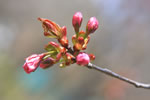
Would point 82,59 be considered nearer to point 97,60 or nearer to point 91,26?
point 91,26

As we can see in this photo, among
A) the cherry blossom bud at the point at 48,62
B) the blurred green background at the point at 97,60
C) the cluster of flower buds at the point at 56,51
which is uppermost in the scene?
the cluster of flower buds at the point at 56,51

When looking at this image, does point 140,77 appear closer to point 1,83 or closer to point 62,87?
point 62,87

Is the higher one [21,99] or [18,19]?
[18,19]

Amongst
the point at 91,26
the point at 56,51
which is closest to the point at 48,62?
the point at 56,51

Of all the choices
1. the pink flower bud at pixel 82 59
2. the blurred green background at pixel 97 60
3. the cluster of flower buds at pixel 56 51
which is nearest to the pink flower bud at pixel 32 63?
the cluster of flower buds at pixel 56 51

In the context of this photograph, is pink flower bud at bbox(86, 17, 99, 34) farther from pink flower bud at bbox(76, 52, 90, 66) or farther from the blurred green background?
the blurred green background

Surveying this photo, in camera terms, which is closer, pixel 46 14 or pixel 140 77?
pixel 140 77

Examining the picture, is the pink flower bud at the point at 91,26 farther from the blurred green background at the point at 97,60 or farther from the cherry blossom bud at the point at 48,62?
the blurred green background at the point at 97,60

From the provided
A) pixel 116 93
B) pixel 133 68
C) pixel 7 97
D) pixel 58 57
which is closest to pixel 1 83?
pixel 7 97

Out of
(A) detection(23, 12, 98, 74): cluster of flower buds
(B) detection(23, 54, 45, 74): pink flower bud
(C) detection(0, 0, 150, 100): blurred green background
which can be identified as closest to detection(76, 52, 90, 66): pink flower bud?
(A) detection(23, 12, 98, 74): cluster of flower buds
